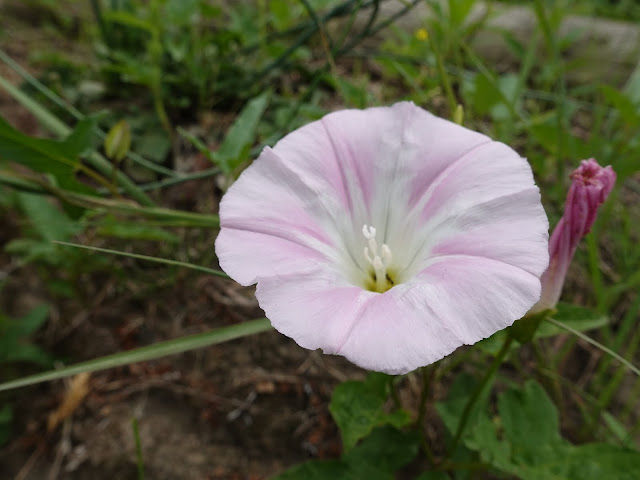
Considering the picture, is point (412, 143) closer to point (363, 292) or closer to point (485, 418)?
point (363, 292)

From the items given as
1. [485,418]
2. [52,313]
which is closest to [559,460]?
[485,418]

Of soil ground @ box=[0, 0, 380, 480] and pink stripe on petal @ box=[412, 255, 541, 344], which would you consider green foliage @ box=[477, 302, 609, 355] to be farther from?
soil ground @ box=[0, 0, 380, 480]

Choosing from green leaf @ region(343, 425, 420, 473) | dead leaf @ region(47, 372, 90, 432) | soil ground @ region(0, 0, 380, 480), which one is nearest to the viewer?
green leaf @ region(343, 425, 420, 473)

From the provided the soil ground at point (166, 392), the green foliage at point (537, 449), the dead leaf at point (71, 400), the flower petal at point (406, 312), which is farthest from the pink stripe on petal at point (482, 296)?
the dead leaf at point (71, 400)

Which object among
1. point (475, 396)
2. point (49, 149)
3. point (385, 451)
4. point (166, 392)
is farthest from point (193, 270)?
point (475, 396)

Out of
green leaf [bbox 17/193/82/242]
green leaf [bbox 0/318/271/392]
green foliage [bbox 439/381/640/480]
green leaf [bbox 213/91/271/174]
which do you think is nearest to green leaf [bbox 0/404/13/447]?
green leaf [bbox 17/193/82/242]

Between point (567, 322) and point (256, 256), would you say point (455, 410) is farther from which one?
point (256, 256)

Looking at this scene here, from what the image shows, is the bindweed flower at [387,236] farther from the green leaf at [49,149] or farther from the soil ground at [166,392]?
the soil ground at [166,392]

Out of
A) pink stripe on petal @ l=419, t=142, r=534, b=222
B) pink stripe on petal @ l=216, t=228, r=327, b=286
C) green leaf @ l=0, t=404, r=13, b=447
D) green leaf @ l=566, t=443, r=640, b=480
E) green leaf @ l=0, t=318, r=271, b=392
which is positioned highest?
pink stripe on petal @ l=419, t=142, r=534, b=222
